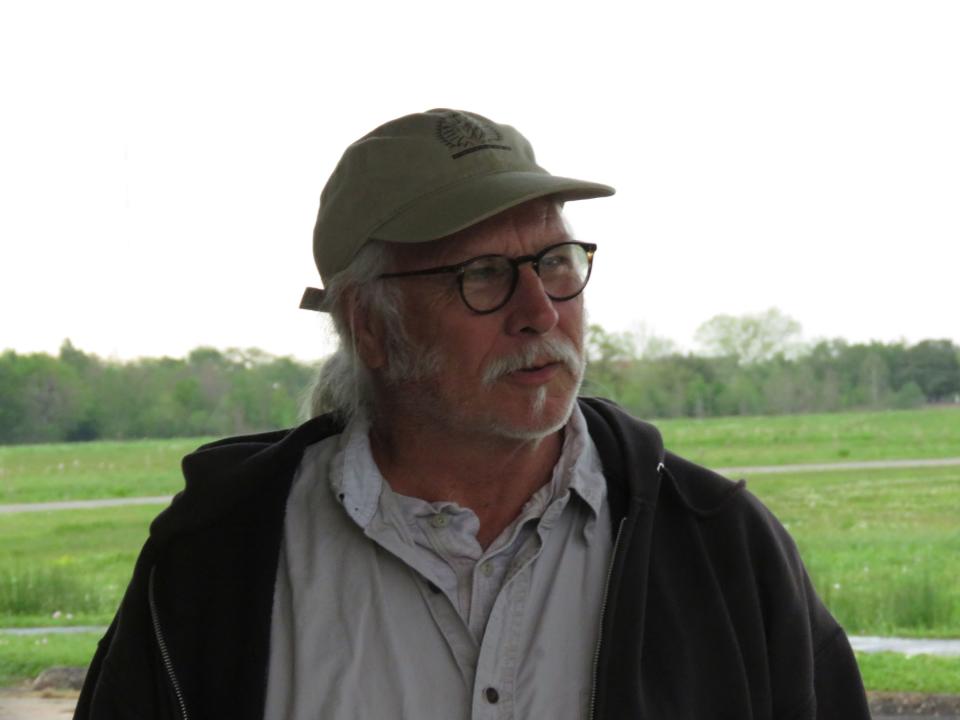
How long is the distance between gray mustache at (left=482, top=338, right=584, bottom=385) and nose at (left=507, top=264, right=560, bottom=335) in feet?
0.06

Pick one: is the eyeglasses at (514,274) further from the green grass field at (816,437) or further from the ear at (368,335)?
the green grass field at (816,437)

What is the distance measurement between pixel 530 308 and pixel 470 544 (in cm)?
28

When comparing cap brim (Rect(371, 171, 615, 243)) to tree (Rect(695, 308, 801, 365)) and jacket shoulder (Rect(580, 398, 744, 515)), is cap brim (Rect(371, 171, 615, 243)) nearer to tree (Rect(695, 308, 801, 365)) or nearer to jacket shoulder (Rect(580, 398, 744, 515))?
jacket shoulder (Rect(580, 398, 744, 515))

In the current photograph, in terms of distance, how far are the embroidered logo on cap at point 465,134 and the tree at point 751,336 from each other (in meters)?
2.11

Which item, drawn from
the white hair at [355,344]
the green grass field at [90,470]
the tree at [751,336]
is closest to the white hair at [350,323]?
the white hair at [355,344]

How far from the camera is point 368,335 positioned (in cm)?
156

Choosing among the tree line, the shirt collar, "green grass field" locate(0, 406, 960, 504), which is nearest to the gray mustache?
the shirt collar

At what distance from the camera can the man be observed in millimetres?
1302

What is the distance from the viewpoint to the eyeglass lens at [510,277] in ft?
4.56

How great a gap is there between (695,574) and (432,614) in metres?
0.29

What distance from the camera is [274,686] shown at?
4.46ft

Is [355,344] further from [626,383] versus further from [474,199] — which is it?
[626,383]

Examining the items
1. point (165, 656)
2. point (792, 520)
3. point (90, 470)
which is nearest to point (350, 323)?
point (165, 656)

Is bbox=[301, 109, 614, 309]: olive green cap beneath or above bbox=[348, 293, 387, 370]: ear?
above
